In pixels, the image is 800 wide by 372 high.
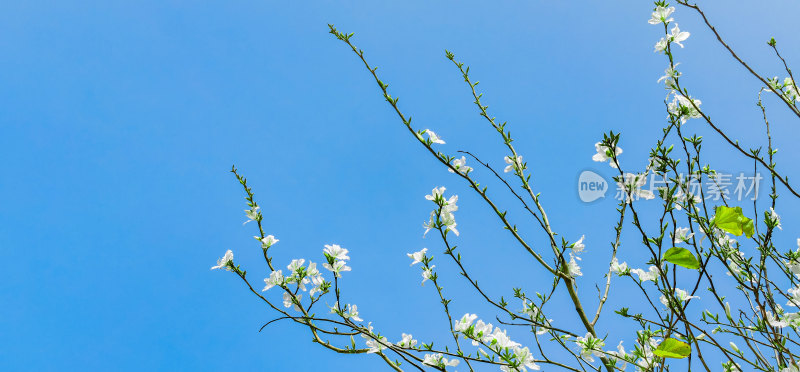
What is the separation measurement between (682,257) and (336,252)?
1503 millimetres

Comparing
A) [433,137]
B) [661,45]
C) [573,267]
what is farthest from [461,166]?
[661,45]

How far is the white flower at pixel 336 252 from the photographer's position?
2.35 metres

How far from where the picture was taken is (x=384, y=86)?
2.53 metres

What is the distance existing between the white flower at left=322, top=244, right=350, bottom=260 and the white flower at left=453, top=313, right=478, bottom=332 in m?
0.65

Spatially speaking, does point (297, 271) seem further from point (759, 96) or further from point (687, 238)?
point (759, 96)

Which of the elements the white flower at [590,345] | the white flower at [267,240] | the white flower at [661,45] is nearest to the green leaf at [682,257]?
the white flower at [590,345]

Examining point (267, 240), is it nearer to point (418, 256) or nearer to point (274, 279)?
point (274, 279)

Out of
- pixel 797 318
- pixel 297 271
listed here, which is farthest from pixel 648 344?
pixel 297 271

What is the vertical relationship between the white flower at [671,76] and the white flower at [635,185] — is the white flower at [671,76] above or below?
above

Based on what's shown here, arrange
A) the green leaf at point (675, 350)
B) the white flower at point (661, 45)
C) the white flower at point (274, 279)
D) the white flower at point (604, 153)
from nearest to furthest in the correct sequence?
1. the green leaf at point (675, 350)
2. the white flower at point (604, 153)
3. the white flower at point (274, 279)
4. the white flower at point (661, 45)

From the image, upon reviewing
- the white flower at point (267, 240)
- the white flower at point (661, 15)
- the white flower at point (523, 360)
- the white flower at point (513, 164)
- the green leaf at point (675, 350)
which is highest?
the white flower at point (661, 15)

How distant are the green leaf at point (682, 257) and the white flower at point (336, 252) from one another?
1413 millimetres

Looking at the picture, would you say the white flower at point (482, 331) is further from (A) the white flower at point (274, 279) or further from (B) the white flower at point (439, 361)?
(A) the white flower at point (274, 279)

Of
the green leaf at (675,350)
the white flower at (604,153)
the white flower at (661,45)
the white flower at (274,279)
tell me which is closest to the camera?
the green leaf at (675,350)
